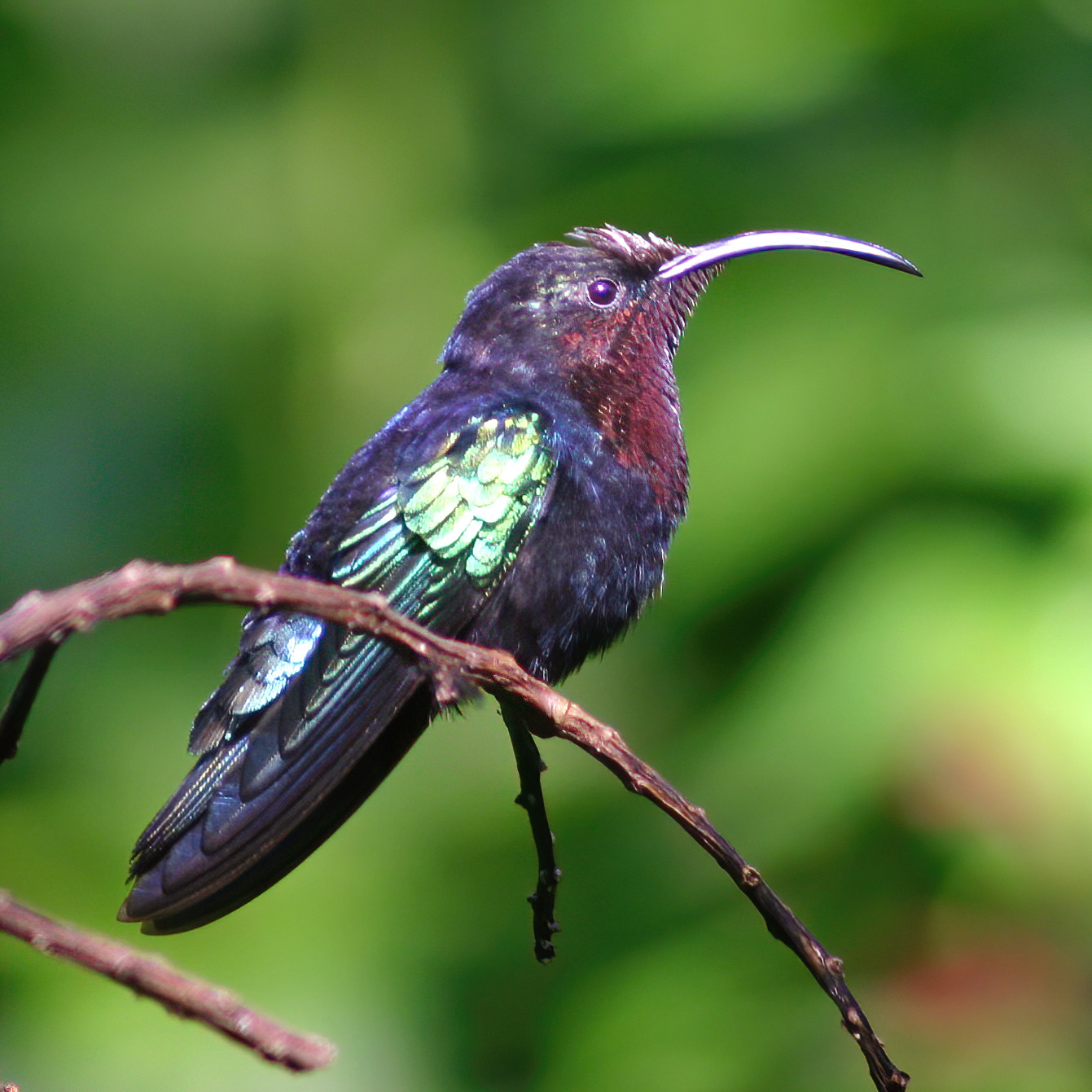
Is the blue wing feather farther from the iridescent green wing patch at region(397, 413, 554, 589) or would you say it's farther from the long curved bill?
the long curved bill

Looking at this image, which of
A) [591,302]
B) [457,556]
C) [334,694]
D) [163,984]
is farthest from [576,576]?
[163,984]

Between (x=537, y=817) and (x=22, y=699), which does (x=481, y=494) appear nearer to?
(x=537, y=817)

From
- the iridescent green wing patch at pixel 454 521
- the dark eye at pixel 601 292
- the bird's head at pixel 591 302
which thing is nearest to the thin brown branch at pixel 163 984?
the iridescent green wing patch at pixel 454 521

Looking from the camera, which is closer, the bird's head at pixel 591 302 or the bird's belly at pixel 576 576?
the bird's belly at pixel 576 576

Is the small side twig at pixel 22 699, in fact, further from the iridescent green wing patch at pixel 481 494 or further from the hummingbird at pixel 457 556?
the iridescent green wing patch at pixel 481 494

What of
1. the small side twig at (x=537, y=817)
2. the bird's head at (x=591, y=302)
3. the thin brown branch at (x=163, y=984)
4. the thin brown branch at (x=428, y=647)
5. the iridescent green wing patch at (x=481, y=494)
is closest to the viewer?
the thin brown branch at (x=163, y=984)

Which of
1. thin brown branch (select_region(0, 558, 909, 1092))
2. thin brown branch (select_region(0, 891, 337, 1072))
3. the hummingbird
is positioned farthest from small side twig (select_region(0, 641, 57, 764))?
the hummingbird
